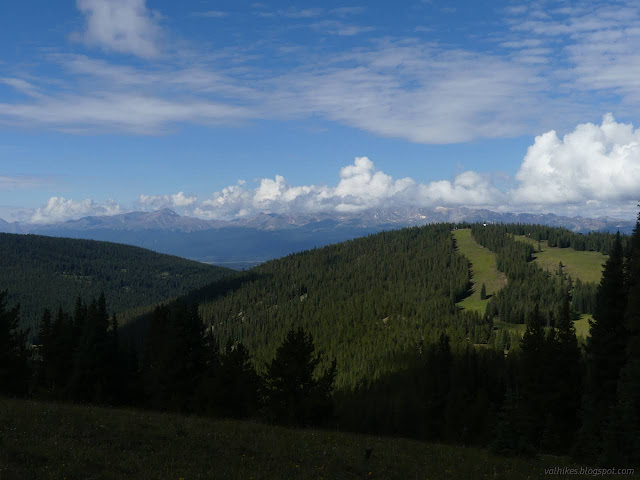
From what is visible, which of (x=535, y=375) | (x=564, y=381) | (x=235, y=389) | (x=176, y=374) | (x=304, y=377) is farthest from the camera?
(x=535, y=375)

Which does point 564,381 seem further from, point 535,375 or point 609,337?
point 609,337

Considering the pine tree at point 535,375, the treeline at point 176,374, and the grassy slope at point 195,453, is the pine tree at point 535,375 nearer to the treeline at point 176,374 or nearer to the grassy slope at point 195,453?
the treeline at point 176,374

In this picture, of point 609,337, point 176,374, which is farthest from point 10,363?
point 609,337

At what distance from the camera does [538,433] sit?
4912cm

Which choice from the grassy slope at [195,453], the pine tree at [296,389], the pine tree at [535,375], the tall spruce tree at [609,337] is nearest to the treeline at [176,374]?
the pine tree at [296,389]

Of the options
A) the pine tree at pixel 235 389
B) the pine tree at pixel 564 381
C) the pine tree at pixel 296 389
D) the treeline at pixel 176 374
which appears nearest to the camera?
the pine tree at pixel 296 389

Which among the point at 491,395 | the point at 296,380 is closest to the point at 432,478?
the point at 296,380

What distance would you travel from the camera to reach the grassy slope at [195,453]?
1417cm

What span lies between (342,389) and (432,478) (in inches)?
5592

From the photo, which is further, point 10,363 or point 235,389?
point 10,363

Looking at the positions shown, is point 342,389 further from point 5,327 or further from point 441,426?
point 5,327

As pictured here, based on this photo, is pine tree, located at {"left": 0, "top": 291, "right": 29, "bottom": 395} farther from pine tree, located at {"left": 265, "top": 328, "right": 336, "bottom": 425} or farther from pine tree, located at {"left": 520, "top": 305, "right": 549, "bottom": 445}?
pine tree, located at {"left": 520, "top": 305, "right": 549, "bottom": 445}

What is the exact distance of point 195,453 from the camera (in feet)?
55.5

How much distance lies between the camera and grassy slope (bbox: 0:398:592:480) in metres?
14.2
